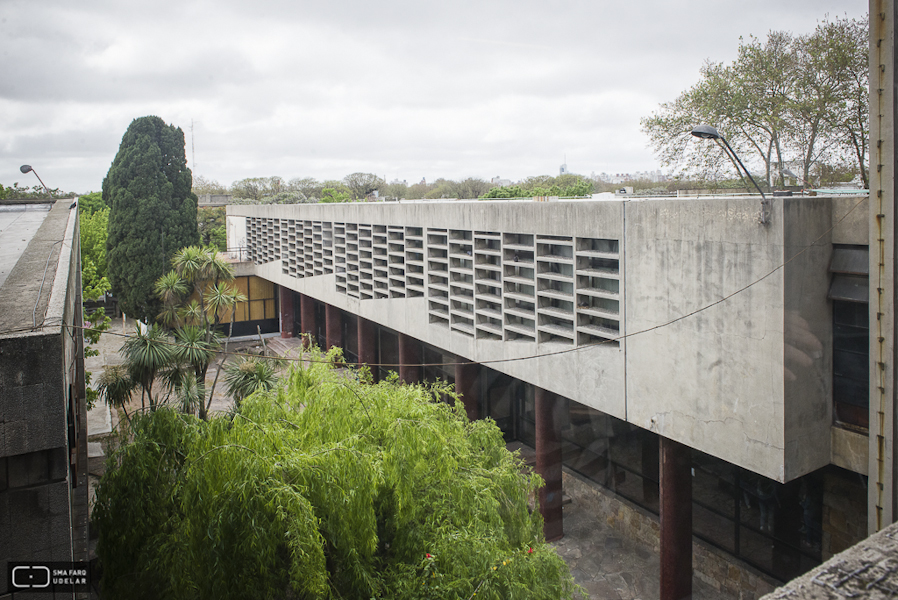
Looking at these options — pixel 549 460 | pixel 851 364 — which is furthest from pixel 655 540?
pixel 851 364

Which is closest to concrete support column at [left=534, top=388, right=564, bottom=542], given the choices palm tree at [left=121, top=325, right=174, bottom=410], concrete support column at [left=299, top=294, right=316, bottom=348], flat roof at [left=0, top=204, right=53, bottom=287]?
palm tree at [left=121, top=325, right=174, bottom=410]

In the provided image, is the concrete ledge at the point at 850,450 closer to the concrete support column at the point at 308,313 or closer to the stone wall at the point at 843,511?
the stone wall at the point at 843,511

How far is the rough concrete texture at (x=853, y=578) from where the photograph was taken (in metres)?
4.25

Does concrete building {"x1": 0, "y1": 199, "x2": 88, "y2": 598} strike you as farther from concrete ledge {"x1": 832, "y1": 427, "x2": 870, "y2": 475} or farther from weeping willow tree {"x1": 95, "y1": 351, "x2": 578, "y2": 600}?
concrete ledge {"x1": 832, "y1": 427, "x2": 870, "y2": 475}

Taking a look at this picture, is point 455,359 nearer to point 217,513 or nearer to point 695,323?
point 695,323

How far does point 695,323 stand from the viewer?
10398 mm

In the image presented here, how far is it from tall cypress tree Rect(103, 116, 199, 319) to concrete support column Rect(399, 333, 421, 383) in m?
15.1

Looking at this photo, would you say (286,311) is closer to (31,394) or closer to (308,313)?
(308,313)

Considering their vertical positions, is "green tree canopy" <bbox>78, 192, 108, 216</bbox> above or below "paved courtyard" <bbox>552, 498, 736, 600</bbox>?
above

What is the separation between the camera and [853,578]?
4.47 m

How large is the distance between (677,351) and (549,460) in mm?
5061

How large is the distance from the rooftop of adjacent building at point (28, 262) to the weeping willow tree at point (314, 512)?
226 centimetres

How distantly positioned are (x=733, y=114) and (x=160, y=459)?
1744 centimetres

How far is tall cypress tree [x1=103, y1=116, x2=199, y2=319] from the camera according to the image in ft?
97.9
